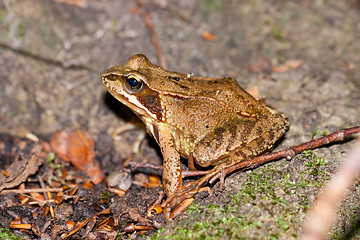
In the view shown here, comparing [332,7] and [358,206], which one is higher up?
[332,7]

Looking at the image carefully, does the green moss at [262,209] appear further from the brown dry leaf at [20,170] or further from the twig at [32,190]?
the brown dry leaf at [20,170]

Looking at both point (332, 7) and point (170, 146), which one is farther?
point (332, 7)

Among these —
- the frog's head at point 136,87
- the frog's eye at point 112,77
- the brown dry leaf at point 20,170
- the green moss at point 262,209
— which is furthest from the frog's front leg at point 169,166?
the brown dry leaf at point 20,170

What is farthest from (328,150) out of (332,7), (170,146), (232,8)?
(332,7)

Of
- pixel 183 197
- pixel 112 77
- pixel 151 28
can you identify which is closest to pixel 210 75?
pixel 151 28

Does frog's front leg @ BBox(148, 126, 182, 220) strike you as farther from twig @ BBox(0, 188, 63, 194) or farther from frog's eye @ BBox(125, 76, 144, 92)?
twig @ BBox(0, 188, 63, 194)

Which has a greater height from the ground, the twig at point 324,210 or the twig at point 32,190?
the twig at point 324,210

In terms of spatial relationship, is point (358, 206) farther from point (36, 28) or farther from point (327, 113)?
point (36, 28)
